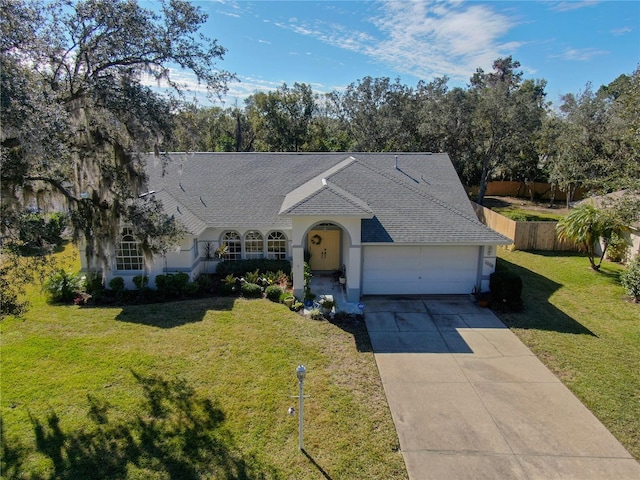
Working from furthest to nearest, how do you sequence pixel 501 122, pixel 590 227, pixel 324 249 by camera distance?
1. pixel 501 122
2. pixel 590 227
3. pixel 324 249

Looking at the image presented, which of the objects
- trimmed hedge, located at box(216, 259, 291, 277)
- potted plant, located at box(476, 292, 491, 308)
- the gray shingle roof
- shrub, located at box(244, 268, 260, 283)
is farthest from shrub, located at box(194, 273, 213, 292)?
potted plant, located at box(476, 292, 491, 308)

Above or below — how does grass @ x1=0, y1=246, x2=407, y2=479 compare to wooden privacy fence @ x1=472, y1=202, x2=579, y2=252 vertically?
below

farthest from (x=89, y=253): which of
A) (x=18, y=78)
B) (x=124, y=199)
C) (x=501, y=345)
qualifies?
(x=501, y=345)

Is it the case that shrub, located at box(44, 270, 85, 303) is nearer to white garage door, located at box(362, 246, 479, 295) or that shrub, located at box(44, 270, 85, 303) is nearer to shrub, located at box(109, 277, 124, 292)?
shrub, located at box(109, 277, 124, 292)

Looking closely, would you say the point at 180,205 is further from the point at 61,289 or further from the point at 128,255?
the point at 61,289

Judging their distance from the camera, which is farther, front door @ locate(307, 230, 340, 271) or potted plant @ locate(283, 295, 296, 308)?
front door @ locate(307, 230, 340, 271)

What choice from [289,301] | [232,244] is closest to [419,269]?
[289,301]

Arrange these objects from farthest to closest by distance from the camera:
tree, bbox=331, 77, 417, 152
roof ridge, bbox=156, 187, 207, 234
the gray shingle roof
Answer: tree, bbox=331, 77, 417, 152 < roof ridge, bbox=156, 187, 207, 234 < the gray shingle roof
